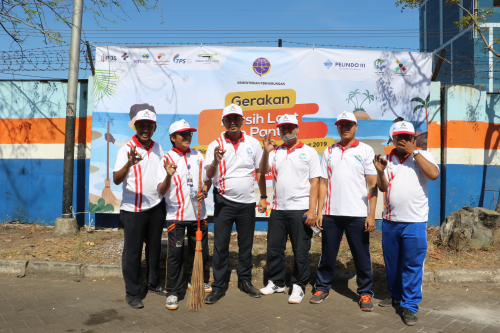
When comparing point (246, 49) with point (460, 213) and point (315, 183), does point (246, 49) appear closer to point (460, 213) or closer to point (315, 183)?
point (315, 183)

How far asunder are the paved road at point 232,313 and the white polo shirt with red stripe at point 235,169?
1.32m

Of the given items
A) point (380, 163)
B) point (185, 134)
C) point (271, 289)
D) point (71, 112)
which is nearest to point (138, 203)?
point (185, 134)

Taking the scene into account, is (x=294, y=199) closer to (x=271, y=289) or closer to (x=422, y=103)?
(x=271, y=289)

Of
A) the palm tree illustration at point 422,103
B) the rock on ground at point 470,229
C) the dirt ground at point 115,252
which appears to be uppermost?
the palm tree illustration at point 422,103

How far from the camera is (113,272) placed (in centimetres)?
552

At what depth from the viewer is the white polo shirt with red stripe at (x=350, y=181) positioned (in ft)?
14.3

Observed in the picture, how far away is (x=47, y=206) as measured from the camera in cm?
825

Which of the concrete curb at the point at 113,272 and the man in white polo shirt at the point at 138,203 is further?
the concrete curb at the point at 113,272

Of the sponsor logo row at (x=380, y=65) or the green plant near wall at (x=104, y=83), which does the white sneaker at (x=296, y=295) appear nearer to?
the sponsor logo row at (x=380, y=65)

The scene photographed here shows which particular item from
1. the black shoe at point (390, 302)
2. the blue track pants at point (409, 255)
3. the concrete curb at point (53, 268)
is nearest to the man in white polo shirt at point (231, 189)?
the black shoe at point (390, 302)

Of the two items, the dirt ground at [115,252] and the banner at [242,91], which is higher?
the banner at [242,91]

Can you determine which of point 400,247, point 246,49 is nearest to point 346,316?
point 400,247

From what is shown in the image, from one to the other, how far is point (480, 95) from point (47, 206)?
9.84 metres

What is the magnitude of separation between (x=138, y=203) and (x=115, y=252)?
7.53ft
